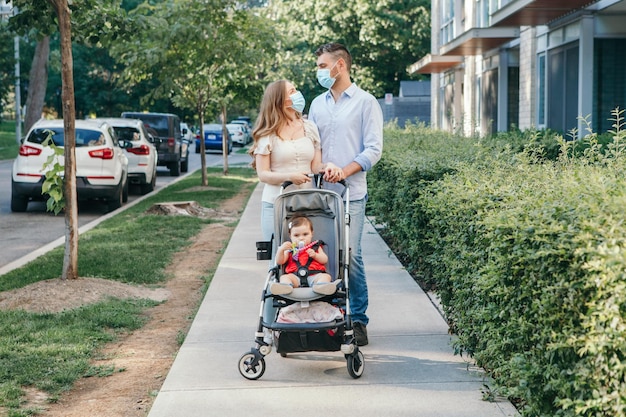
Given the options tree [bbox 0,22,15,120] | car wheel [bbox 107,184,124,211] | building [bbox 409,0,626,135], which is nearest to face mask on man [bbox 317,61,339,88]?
building [bbox 409,0,626,135]

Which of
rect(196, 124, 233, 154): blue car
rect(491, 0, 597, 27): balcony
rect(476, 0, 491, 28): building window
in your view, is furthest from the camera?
rect(196, 124, 233, 154): blue car

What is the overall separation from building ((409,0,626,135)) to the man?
4577mm

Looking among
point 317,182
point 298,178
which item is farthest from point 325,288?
point 317,182

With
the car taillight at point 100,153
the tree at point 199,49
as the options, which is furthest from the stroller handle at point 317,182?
the tree at point 199,49

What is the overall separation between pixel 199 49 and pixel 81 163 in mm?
5390

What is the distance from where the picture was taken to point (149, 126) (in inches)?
1155

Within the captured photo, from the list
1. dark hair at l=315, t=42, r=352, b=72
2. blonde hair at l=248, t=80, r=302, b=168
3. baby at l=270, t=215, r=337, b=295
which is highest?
dark hair at l=315, t=42, r=352, b=72

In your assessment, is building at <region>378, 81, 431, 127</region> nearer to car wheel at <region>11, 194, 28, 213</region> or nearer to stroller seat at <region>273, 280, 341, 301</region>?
car wheel at <region>11, 194, 28, 213</region>

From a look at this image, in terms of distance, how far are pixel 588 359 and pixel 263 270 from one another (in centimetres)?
654

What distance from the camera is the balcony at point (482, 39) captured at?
23.7 meters

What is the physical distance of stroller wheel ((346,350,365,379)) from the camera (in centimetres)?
564

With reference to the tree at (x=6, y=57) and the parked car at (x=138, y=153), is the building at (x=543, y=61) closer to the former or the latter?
the parked car at (x=138, y=153)

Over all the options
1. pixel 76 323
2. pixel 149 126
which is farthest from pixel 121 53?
pixel 76 323

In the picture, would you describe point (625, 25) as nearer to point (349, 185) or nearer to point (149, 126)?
point (349, 185)
